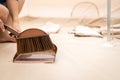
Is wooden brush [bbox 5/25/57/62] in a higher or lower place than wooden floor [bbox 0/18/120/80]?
higher

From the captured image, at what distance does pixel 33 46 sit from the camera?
0.89m

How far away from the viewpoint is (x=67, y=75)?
2.48ft

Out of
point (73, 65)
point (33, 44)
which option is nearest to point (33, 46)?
point (33, 44)

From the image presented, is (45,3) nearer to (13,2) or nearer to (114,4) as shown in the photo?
(114,4)

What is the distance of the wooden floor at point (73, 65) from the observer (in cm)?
75

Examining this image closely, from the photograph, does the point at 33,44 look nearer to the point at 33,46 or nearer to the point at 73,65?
the point at 33,46

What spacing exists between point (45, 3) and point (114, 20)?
82 centimetres

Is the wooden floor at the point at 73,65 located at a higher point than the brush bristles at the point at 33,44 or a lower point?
lower

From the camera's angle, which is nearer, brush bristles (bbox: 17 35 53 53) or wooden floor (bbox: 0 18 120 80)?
wooden floor (bbox: 0 18 120 80)

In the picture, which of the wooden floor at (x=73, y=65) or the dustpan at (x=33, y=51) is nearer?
the wooden floor at (x=73, y=65)

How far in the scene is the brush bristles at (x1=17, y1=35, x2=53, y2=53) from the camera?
2.92 feet

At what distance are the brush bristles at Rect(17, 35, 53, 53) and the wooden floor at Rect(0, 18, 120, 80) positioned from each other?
66 mm

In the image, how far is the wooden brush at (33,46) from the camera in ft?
2.92

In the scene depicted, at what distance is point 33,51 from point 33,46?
22 mm
